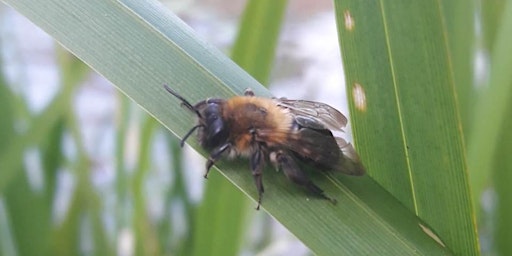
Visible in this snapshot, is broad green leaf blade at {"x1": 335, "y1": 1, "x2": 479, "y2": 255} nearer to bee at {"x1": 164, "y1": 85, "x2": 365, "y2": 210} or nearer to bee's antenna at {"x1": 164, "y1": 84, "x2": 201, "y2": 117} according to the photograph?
bee at {"x1": 164, "y1": 85, "x2": 365, "y2": 210}

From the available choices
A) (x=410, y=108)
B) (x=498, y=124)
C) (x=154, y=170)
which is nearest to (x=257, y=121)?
(x=410, y=108)

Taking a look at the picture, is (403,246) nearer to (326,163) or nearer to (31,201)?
(326,163)

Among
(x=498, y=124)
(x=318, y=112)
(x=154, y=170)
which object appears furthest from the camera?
(x=154, y=170)

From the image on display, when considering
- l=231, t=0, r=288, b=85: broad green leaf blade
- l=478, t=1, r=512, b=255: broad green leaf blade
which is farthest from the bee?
l=478, t=1, r=512, b=255: broad green leaf blade

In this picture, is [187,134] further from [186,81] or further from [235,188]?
[235,188]

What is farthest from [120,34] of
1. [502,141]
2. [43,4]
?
[502,141]

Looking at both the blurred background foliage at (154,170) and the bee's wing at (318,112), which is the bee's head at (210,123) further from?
the blurred background foliage at (154,170)
